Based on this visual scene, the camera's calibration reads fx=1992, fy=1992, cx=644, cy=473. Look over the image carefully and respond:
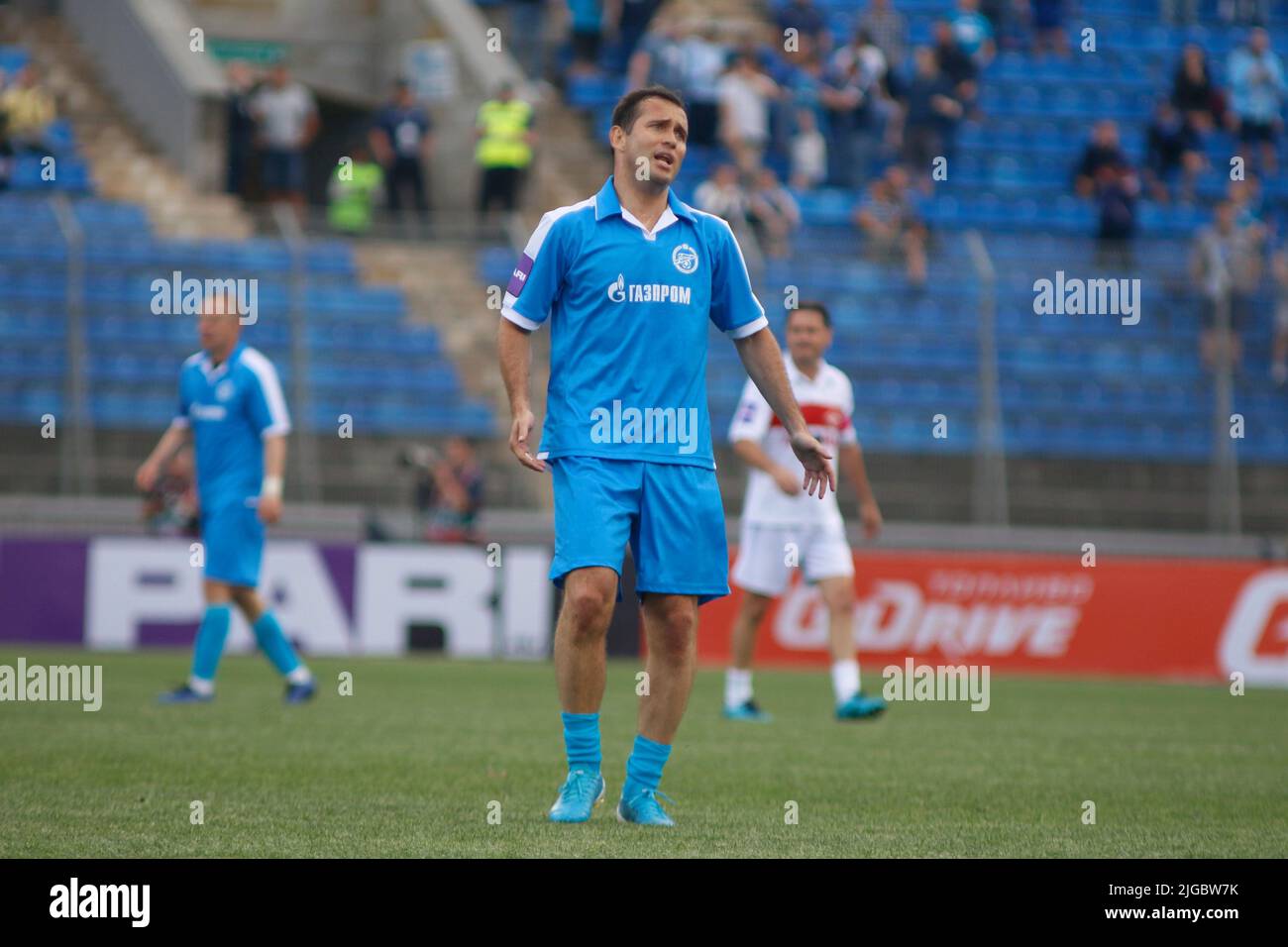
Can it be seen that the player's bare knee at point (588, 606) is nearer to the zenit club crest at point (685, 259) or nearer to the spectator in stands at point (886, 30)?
the zenit club crest at point (685, 259)

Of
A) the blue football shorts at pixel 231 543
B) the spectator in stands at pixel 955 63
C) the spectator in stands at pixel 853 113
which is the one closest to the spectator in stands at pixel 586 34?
the spectator in stands at pixel 853 113

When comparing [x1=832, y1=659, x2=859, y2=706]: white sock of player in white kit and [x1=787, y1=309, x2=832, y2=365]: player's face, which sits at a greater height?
[x1=787, y1=309, x2=832, y2=365]: player's face

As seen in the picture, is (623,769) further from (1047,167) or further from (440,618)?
(1047,167)

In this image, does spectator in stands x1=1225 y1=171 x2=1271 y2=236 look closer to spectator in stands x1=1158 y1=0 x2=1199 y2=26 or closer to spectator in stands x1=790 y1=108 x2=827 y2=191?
spectator in stands x1=1158 y1=0 x2=1199 y2=26

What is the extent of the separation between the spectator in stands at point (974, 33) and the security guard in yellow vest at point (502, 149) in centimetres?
613

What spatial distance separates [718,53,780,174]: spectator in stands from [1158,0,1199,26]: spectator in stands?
23.6 ft

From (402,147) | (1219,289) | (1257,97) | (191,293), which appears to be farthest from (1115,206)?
(191,293)

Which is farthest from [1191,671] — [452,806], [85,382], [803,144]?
[452,806]

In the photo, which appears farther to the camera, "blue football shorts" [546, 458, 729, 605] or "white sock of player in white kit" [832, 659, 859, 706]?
"white sock of player in white kit" [832, 659, 859, 706]

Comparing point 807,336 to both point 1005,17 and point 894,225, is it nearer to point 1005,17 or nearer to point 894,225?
point 894,225

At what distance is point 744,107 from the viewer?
23906 mm

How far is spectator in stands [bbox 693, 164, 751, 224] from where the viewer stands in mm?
21375

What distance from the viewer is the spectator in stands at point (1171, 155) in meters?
25.3

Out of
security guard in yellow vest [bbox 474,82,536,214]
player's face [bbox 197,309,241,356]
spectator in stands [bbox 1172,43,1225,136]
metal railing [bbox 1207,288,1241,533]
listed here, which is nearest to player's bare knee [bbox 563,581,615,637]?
player's face [bbox 197,309,241,356]
